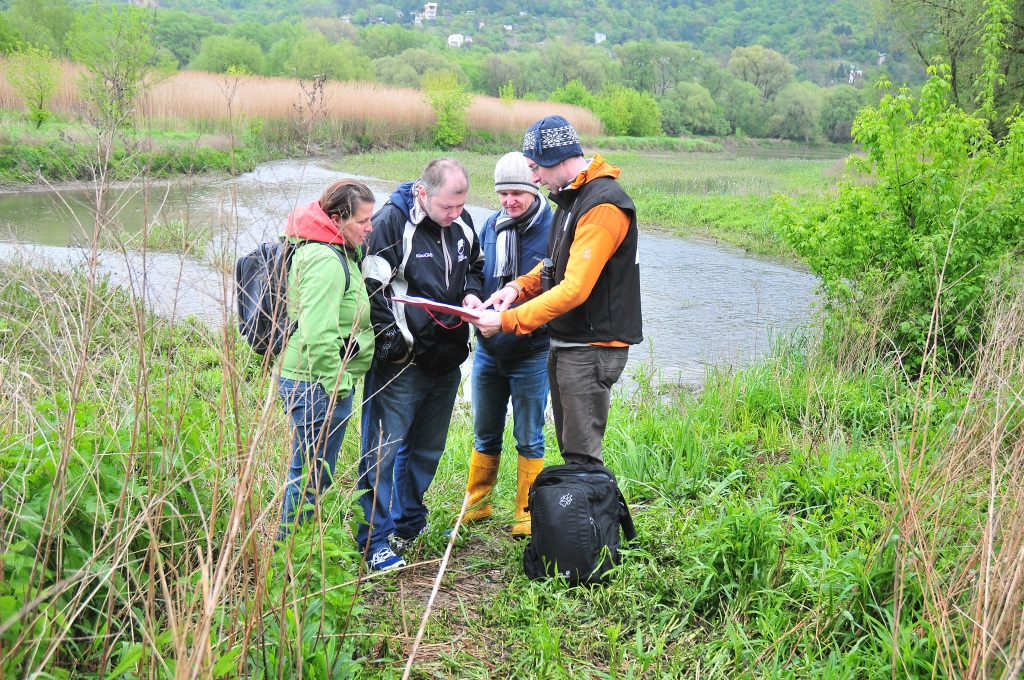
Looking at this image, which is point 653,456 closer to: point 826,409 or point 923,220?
point 826,409

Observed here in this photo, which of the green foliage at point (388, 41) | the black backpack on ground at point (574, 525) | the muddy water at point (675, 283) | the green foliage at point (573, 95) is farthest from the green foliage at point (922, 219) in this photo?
the green foliage at point (388, 41)

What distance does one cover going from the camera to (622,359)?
322 cm

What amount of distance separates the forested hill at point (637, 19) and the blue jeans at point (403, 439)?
112 m

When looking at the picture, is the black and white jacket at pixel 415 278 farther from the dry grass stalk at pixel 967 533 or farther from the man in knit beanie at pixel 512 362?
the dry grass stalk at pixel 967 533

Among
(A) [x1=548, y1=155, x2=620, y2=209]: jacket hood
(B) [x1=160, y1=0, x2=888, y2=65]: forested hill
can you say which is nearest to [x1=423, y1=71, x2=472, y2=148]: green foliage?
(A) [x1=548, y1=155, x2=620, y2=209]: jacket hood

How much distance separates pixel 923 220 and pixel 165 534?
6113mm

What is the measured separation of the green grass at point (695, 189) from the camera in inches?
632

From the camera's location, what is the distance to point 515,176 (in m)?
3.42

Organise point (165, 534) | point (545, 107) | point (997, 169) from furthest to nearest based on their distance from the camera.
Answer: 1. point (545, 107)
2. point (997, 169)
3. point (165, 534)

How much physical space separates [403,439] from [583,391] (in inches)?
31.4

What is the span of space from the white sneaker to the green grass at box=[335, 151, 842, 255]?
8.47 metres

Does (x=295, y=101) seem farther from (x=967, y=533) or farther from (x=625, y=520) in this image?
Answer: (x=967, y=533)

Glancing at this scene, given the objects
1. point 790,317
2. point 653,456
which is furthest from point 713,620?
point 790,317

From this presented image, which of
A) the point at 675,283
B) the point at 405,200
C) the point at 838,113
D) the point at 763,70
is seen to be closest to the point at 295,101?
the point at 675,283
